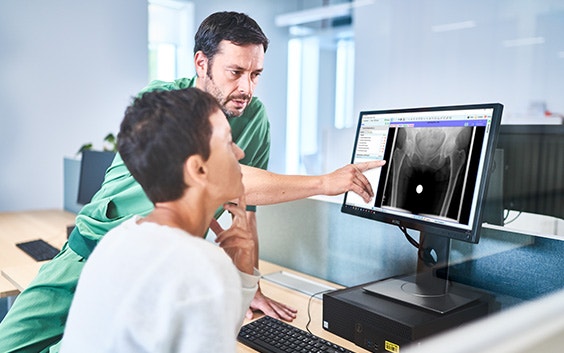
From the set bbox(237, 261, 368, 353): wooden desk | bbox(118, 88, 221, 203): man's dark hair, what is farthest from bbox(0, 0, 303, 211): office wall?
bbox(118, 88, 221, 203): man's dark hair

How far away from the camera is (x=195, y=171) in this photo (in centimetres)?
47

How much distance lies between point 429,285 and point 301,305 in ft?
0.95

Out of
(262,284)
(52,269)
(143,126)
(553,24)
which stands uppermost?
(553,24)

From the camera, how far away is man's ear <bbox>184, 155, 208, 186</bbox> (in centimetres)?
47

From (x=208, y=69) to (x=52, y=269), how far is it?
43cm

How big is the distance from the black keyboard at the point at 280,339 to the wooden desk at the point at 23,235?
1.83ft

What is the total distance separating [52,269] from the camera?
2.78 ft

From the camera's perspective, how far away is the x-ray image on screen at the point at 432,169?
878 mm

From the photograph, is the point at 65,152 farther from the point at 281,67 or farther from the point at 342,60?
the point at 342,60

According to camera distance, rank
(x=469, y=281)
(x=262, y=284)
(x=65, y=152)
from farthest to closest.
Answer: (x=65, y=152) < (x=262, y=284) < (x=469, y=281)

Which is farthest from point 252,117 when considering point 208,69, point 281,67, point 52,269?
point 281,67

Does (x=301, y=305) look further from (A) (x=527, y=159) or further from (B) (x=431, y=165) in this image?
(A) (x=527, y=159)

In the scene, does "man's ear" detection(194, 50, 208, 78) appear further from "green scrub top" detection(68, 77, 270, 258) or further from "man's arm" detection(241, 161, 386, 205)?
"man's arm" detection(241, 161, 386, 205)

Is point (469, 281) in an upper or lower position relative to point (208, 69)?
lower
